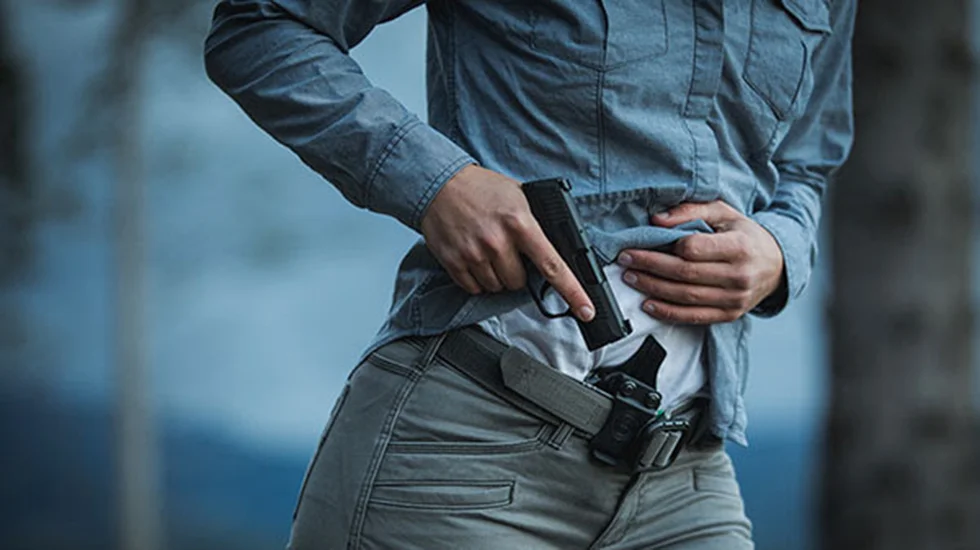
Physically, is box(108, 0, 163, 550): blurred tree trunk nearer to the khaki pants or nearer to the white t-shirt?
the khaki pants

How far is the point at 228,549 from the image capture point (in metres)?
5.92

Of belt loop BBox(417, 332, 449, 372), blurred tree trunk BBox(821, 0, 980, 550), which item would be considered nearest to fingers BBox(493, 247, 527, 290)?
belt loop BBox(417, 332, 449, 372)

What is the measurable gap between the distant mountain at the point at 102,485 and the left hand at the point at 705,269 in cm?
451

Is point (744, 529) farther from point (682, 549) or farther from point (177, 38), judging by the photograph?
point (177, 38)

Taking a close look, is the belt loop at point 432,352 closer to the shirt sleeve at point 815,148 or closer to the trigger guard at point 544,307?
the trigger guard at point 544,307

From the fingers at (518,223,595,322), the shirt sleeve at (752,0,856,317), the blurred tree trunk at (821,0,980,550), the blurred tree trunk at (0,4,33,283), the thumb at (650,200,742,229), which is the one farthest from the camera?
the blurred tree trunk at (0,4,33,283)

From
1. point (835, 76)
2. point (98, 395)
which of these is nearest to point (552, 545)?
point (835, 76)

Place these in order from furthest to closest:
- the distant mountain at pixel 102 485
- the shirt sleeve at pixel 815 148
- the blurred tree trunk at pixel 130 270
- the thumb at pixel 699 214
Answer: the distant mountain at pixel 102 485, the blurred tree trunk at pixel 130 270, the shirt sleeve at pixel 815 148, the thumb at pixel 699 214

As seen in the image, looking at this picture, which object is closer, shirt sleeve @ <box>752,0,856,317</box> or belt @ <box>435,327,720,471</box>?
belt @ <box>435,327,720,471</box>

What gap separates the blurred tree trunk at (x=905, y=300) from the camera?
4.14 meters

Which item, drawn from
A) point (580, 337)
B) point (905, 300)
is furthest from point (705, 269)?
point (905, 300)

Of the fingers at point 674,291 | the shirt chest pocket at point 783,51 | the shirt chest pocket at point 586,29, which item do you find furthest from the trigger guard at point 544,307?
the shirt chest pocket at point 783,51

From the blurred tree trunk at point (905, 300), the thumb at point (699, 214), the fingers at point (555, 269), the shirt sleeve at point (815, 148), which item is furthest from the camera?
the blurred tree trunk at point (905, 300)

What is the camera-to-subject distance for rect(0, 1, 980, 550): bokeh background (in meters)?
5.66
